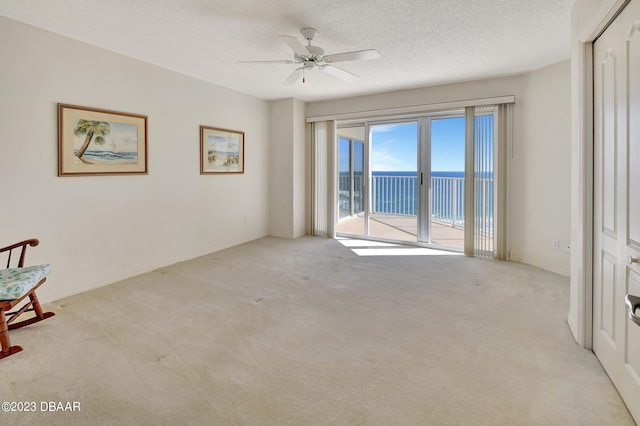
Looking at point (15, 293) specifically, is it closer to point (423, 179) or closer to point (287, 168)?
point (287, 168)

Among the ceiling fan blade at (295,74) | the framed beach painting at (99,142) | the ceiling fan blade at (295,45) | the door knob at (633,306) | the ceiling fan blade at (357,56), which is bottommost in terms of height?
the door knob at (633,306)

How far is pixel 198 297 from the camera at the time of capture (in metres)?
3.22

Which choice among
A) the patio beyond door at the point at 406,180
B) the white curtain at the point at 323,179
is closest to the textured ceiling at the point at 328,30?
the patio beyond door at the point at 406,180

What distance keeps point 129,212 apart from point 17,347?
1882mm

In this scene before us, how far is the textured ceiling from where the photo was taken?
2625 millimetres

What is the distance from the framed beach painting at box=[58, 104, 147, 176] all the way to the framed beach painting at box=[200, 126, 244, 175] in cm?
95

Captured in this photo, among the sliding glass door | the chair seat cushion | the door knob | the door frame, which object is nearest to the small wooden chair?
the chair seat cushion

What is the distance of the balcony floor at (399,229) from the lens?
5746mm

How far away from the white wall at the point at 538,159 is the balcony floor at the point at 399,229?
1044 millimetres

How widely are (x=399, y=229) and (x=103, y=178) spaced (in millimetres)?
5153

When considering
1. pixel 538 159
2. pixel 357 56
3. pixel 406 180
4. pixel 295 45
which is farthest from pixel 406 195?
pixel 295 45

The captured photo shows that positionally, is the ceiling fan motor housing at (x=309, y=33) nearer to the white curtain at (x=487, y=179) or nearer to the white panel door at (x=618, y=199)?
the white panel door at (x=618, y=199)

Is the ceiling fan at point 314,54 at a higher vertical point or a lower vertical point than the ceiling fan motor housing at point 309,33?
lower

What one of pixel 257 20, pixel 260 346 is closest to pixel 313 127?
pixel 257 20
